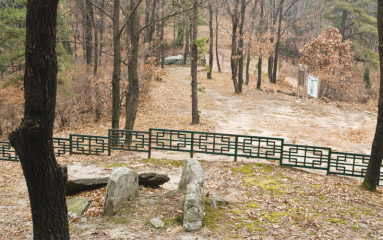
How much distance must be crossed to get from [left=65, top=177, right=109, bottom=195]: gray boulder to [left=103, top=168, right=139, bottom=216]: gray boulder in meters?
1.21

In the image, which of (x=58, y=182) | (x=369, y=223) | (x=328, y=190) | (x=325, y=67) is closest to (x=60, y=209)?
(x=58, y=182)

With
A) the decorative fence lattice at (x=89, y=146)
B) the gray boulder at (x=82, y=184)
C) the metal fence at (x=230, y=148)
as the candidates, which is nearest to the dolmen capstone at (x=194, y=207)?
the gray boulder at (x=82, y=184)

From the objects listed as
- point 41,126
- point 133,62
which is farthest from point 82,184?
point 133,62

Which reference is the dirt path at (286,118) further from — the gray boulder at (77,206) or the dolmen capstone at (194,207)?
the gray boulder at (77,206)

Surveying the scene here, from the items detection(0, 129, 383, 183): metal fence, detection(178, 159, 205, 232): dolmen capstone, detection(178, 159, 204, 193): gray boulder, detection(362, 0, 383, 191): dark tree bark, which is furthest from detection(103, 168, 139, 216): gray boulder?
detection(362, 0, 383, 191): dark tree bark

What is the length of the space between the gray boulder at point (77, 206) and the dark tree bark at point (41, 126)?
268 centimetres

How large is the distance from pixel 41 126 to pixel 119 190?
11.3ft

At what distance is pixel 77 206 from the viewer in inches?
313

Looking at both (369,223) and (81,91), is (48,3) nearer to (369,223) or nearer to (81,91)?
(369,223)

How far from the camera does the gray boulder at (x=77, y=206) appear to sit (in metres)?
7.70

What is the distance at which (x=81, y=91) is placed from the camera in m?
20.8

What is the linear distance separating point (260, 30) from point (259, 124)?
16.1 m

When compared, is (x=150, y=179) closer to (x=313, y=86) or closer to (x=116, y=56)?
(x=116, y=56)

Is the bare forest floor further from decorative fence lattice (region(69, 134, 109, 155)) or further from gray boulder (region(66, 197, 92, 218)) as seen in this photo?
decorative fence lattice (region(69, 134, 109, 155))
